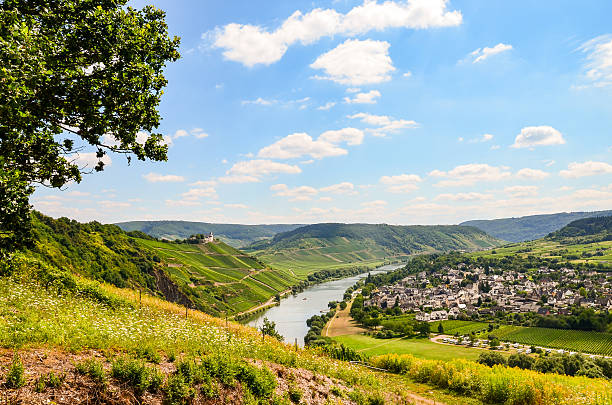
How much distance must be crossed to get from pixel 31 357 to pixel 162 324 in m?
5.96

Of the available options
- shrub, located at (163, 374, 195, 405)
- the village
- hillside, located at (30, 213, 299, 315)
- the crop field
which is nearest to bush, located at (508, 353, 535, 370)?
the crop field

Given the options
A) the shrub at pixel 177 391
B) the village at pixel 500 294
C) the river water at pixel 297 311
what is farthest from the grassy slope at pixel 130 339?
the village at pixel 500 294

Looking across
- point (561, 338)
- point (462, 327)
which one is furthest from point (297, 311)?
point (561, 338)

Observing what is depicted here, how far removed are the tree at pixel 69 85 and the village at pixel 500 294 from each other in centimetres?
12235

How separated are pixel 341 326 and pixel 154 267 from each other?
59.4 m

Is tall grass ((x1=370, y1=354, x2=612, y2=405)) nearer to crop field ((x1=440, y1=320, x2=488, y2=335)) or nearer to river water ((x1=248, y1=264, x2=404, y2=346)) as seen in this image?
river water ((x1=248, y1=264, x2=404, y2=346))

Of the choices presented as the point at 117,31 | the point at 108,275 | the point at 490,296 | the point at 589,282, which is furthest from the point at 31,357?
the point at 589,282

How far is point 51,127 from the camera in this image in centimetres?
966

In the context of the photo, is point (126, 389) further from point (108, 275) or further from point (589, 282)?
point (589, 282)

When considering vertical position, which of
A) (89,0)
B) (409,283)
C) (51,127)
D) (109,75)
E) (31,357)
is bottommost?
(409,283)

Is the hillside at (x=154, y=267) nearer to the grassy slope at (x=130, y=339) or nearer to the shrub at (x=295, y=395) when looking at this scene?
the grassy slope at (x=130, y=339)

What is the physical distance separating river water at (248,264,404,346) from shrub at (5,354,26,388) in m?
66.2

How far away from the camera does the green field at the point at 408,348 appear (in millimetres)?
72875

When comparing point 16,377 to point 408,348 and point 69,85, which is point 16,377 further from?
point 408,348
